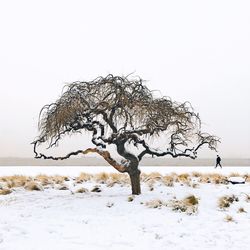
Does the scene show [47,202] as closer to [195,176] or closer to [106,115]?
[106,115]

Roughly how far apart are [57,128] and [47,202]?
9.31 feet

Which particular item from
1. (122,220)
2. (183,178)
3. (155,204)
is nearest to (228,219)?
(155,204)

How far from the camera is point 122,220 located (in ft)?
38.7

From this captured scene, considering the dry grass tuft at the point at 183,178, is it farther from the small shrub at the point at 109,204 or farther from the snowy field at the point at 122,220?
the small shrub at the point at 109,204

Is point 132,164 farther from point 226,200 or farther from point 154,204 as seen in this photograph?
point 226,200

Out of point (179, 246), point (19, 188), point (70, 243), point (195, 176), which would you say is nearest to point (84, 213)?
point (70, 243)

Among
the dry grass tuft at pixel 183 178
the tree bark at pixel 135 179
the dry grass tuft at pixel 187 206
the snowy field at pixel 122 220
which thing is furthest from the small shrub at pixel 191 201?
the dry grass tuft at pixel 183 178

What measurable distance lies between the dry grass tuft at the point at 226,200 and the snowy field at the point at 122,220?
0.05 m

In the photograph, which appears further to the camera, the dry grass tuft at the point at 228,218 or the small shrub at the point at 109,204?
the small shrub at the point at 109,204

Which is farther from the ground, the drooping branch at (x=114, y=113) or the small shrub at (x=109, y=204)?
the drooping branch at (x=114, y=113)

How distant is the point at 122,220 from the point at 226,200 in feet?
16.5

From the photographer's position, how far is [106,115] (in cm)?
1570

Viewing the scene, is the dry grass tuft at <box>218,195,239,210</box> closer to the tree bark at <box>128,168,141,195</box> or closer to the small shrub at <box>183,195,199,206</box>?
the small shrub at <box>183,195,199,206</box>

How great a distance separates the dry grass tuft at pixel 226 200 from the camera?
14.1 meters
